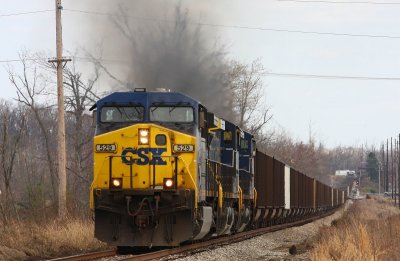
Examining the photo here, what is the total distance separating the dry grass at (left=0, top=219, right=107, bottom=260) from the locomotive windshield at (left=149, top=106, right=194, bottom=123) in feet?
13.8

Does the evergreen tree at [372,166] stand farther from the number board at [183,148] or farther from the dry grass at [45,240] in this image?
the number board at [183,148]

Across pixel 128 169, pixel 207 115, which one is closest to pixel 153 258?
pixel 128 169

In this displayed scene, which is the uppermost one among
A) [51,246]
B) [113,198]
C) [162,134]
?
[162,134]

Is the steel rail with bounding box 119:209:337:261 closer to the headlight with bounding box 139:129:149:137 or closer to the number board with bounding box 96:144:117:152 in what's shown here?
the number board with bounding box 96:144:117:152

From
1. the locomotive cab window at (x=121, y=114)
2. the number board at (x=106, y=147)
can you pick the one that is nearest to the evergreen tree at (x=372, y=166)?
the locomotive cab window at (x=121, y=114)

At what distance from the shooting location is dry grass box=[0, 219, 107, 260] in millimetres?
14968

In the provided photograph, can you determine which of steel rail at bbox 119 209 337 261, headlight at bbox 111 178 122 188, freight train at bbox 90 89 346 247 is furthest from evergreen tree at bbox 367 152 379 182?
headlight at bbox 111 178 122 188

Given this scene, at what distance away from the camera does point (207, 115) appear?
53.6 ft

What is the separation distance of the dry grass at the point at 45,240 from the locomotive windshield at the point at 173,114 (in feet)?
13.8

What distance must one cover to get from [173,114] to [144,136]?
93 cm

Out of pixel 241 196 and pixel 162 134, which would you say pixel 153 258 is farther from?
pixel 241 196

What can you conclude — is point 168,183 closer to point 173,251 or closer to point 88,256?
point 173,251

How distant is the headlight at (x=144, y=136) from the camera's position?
1452 cm

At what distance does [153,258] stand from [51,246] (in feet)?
12.4
